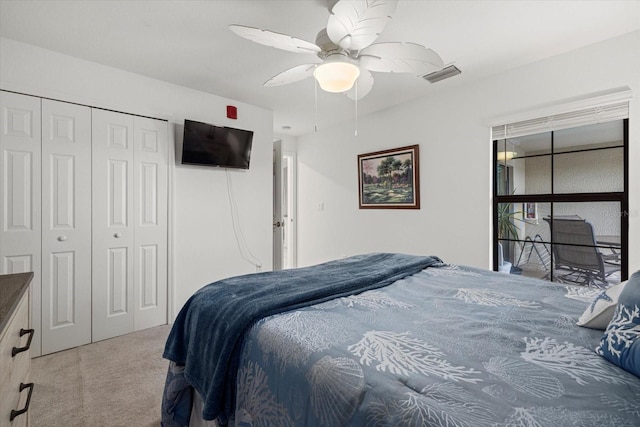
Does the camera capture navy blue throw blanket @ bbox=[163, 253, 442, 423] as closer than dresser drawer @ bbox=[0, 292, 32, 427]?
No

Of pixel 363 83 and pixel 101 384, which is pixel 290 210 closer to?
pixel 363 83

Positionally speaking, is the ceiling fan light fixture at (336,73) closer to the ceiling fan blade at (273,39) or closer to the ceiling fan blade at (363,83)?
the ceiling fan blade at (273,39)

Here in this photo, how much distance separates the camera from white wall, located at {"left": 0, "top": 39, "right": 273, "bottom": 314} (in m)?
2.49

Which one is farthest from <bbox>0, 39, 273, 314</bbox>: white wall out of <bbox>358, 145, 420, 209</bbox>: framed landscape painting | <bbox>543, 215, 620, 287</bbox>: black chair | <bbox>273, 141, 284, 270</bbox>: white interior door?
<bbox>543, 215, 620, 287</bbox>: black chair

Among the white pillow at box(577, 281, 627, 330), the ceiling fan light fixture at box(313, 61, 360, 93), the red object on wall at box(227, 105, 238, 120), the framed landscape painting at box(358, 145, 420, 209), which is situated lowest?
the white pillow at box(577, 281, 627, 330)

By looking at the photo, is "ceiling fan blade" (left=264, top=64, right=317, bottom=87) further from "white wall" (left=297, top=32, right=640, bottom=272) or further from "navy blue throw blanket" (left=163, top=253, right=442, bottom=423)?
"white wall" (left=297, top=32, right=640, bottom=272)

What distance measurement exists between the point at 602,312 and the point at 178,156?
343 centimetres

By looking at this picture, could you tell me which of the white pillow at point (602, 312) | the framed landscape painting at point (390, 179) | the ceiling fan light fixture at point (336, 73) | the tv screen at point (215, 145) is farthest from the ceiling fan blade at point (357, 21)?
the framed landscape painting at point (390, 179)

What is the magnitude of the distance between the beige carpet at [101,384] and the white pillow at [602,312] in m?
2.13

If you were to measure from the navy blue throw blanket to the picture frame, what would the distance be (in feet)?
5.94

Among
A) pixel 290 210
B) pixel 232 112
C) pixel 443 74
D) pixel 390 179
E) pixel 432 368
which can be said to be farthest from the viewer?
pixel 290 210

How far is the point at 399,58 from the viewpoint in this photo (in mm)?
1865

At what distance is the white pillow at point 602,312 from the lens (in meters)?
1.10

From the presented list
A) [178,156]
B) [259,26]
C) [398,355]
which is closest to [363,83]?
[259,26]
